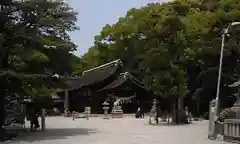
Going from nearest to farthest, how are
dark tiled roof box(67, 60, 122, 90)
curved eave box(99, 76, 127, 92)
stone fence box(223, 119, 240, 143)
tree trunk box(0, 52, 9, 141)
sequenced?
stone fence box(223, 119, 240, 143)
tree trunk box(0, 52, 9, 141)
curved eave box(99, 76, 127, 92)
dark tiled roof box(67, 60, 122, 90)

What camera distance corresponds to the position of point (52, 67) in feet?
87.6

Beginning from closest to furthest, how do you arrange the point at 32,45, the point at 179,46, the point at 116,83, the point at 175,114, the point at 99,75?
the point at 32,45 → the point at 175,114 → the point at 179,46 → the point at 116,83 → the point at 99,75

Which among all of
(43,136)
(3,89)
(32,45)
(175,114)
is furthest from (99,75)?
(43,136)

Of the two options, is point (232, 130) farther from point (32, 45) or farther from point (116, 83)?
point (116, 83)

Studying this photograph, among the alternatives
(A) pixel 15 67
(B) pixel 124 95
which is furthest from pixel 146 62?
(B) pixel 124 95

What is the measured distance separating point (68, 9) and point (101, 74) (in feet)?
123

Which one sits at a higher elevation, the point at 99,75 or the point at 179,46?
the point at 179,46

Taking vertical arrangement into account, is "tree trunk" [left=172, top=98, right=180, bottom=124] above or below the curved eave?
below

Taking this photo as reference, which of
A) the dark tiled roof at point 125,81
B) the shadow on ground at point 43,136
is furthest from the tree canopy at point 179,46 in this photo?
the shadow on ground at point 43,136

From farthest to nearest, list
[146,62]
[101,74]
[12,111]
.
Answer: [101,74], [146,62], [12,111]

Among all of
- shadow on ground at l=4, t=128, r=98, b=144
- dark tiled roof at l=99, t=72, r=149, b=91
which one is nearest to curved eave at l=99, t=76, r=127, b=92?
dark tiled roof at l=99, t=72, r=149, b=91

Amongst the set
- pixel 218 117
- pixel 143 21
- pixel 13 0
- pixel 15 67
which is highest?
pixel 143 21

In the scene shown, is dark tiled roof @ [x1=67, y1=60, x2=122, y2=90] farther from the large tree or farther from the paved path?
the paved path

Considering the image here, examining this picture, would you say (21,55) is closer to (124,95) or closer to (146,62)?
(146,62)
